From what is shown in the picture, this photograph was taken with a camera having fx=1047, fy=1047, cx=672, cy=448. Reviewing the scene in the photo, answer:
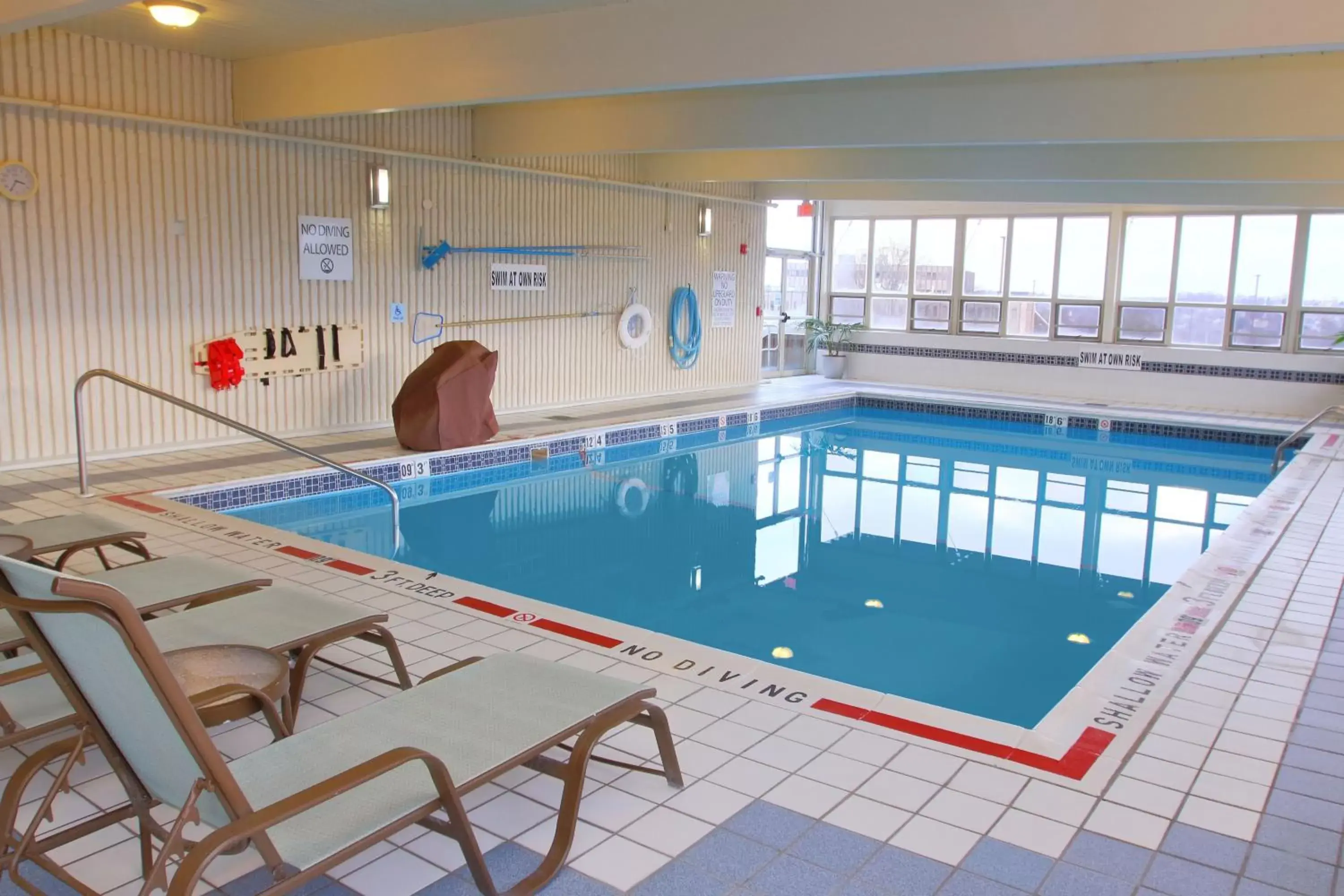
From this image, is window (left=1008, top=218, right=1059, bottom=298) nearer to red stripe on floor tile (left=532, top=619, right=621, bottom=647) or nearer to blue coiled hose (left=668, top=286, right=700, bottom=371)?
blue coiled hose (left=668, top=286, right=700, bottom=371)

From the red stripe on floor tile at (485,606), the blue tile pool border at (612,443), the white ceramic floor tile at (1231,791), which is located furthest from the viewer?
the blue tile pool border at (612,443)

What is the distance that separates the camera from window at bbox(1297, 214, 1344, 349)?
11781mm

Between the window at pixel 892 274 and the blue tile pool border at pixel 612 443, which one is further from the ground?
the window at pixel 892 274

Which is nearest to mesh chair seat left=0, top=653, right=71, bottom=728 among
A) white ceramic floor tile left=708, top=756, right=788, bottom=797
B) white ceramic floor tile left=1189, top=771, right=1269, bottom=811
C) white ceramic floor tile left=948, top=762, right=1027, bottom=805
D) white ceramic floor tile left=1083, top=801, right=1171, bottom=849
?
white ceramic floor tile left=708, top=756, right=788, bottom=797

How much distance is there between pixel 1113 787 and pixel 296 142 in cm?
698

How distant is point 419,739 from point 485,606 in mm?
1796

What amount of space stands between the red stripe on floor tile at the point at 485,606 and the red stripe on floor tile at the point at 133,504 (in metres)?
2.25

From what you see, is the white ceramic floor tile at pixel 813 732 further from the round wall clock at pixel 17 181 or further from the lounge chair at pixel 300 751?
the round wall clock at pixel 17 181

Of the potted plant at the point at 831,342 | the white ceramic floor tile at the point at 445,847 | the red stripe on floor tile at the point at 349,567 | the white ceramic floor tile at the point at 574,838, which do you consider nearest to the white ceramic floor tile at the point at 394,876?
the white ceramic floor tile at the point at 445,847

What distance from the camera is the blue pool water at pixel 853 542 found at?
460 cm

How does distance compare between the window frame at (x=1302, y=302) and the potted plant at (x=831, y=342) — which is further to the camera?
the potted plant at (x=831, y=342)

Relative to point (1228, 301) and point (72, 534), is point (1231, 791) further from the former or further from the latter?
point (1228, 301)

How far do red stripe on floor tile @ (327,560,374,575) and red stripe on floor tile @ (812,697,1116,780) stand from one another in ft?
6.98

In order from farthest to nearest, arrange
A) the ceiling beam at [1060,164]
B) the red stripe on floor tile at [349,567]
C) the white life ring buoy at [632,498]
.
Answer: the ceiling beam at [1060,164], the white life ring buoy at [632,498], the red stripe on floor tile at [349,567]
